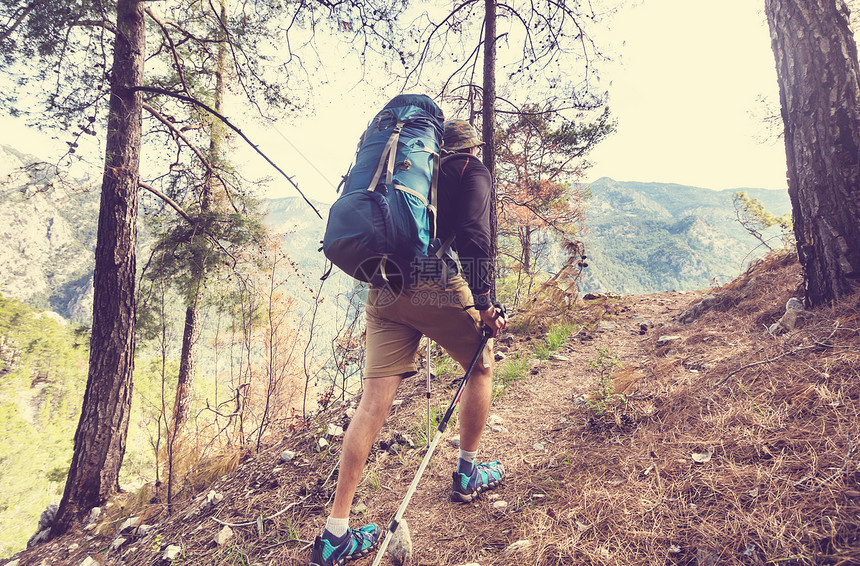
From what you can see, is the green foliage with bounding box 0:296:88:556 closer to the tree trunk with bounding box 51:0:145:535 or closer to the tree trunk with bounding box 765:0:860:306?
the tree trunk with bounding box 51:0:145:535

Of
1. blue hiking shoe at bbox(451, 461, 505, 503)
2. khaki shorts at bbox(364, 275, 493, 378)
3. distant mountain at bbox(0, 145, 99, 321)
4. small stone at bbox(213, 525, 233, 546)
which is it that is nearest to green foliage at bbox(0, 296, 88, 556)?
small stone at bbox(213, 525, 233, 546)

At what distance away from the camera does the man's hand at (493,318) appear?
1.88 metres

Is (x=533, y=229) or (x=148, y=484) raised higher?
(x=533, y=229)

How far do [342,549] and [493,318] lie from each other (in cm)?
134

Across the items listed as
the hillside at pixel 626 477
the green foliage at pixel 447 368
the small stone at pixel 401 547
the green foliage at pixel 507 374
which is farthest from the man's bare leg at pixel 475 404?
the green foliage at pixel 447 368

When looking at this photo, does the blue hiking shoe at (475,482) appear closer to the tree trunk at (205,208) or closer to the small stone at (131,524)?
the small stone at (131,524)

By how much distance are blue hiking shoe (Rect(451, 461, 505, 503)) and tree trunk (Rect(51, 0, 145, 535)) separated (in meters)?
4.16

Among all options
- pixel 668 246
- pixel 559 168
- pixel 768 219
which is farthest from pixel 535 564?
pixel 668 246

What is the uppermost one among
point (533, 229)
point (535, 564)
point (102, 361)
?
point (533, 229)

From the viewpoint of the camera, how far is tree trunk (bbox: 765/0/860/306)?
2379 mm

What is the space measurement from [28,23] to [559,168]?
10.2m

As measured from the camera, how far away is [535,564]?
4.59ft

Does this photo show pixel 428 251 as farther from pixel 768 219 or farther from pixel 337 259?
pixel 768 219

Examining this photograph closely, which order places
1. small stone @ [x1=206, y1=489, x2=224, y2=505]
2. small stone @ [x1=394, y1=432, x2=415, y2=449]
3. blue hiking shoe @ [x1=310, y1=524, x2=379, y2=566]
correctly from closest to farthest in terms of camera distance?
blue hiking shoe @ [x1=310, y1=524, x2=379, y2=566], small stone @ [x1=206, y1=489, x2=224, y2=505], small stone @ [x1=394, y1=432, x2=415, y2=449]
